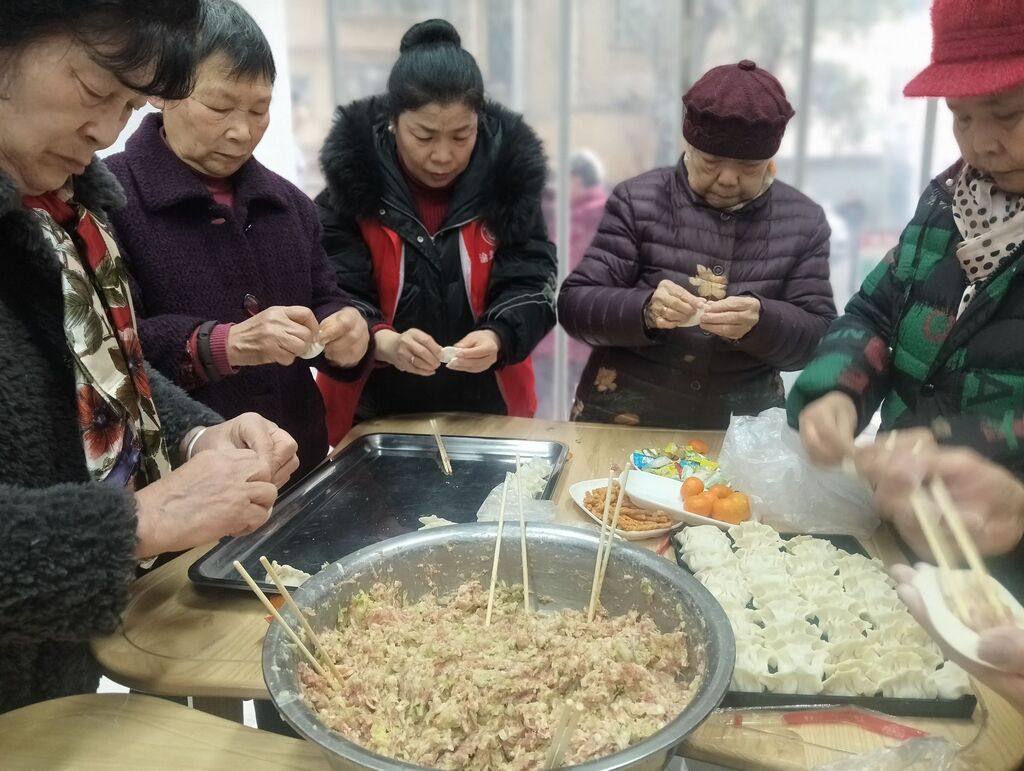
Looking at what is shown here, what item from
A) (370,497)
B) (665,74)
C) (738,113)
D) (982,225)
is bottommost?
(370,497)

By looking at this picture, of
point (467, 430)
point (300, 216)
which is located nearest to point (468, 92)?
point (300, 216)

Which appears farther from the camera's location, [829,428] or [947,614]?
[829,428]

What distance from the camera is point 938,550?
3.36ft

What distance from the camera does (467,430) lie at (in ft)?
6.81

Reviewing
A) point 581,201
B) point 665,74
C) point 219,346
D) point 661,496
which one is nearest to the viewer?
point 661,496

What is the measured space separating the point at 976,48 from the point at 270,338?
1.38 m

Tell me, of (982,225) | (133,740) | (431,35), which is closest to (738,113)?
(982,225)

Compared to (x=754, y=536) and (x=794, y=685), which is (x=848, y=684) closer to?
(x=794, y=685)

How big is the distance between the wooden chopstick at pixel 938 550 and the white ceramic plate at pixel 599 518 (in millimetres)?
451

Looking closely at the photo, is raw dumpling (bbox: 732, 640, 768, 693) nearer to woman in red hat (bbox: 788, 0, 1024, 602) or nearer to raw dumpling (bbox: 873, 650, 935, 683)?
raw dumpling (bbox: 873, 650, 935, 683)

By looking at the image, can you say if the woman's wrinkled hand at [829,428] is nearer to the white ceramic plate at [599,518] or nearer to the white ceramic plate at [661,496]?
the white ceramic plate at [661,496]

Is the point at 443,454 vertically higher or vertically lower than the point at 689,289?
lower

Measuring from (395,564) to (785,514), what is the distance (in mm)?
773

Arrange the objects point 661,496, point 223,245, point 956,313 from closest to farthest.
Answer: point 956,313
point 661,496
point 223,245
